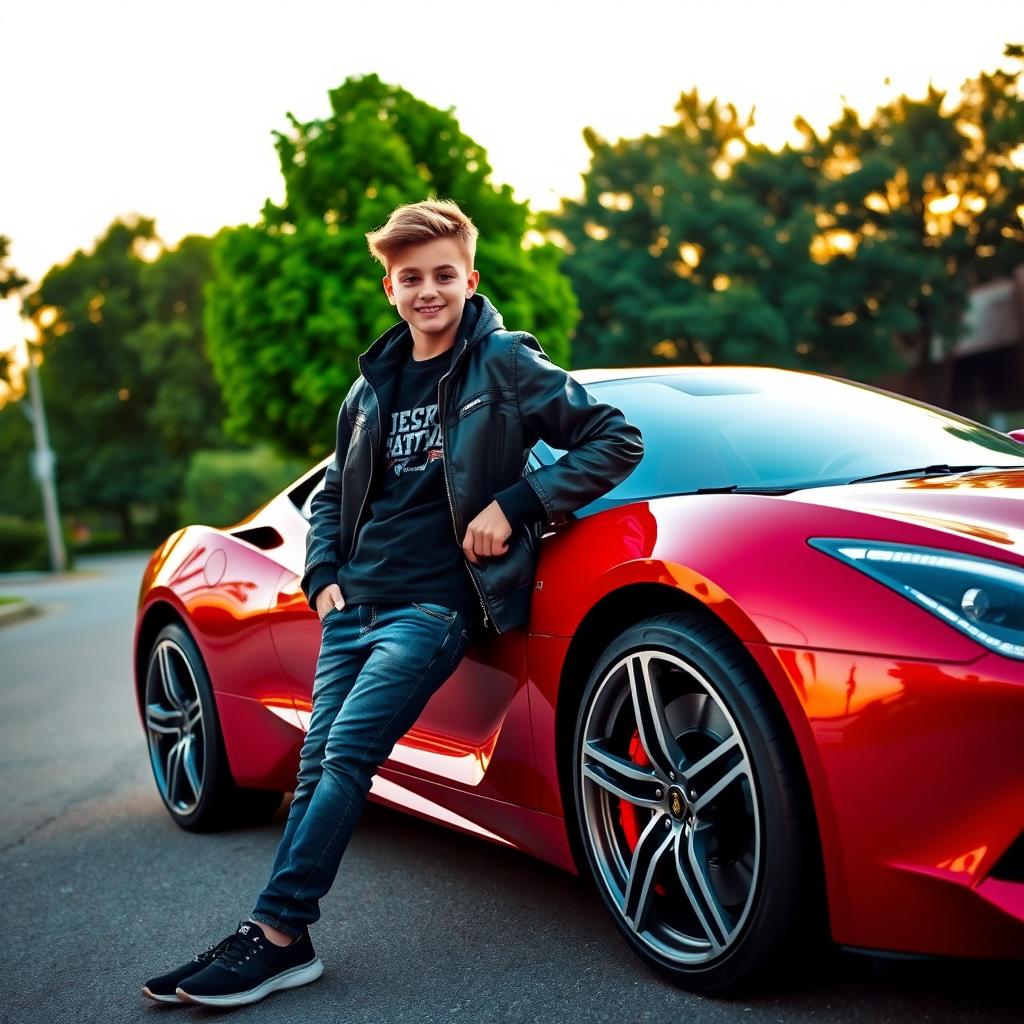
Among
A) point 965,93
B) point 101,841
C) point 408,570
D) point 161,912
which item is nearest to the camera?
point 408,570

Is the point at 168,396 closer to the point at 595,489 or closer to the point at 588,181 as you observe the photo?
the point at 588,181

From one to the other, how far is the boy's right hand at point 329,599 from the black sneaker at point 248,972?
Answer: 808 millimetres

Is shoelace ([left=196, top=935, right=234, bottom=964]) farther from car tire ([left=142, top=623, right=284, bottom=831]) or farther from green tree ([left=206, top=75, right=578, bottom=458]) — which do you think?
green tree ([left=206, top=75, right=578, bottom=458])

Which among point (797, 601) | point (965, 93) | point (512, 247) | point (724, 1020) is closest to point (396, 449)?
point (797, 601)

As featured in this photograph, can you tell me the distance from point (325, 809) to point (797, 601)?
4.10 ft

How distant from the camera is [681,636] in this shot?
108 inches

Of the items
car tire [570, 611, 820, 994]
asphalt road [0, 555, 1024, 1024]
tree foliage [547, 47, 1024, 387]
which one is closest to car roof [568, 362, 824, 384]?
car tire [570, 611, 820, 994]

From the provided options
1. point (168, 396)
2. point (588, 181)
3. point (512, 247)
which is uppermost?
point (588, 181)

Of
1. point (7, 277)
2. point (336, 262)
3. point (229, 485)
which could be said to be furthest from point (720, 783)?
point (229, 485)

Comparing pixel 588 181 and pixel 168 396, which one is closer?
pixel 588 181

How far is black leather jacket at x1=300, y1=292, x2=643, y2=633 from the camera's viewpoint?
3188mm

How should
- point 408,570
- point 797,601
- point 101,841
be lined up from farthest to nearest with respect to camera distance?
point 101,841
point 408,570
point 797,601

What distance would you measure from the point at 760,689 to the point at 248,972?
1.32 m

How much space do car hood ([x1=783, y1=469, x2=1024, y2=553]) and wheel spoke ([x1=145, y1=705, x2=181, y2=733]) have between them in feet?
9.03
